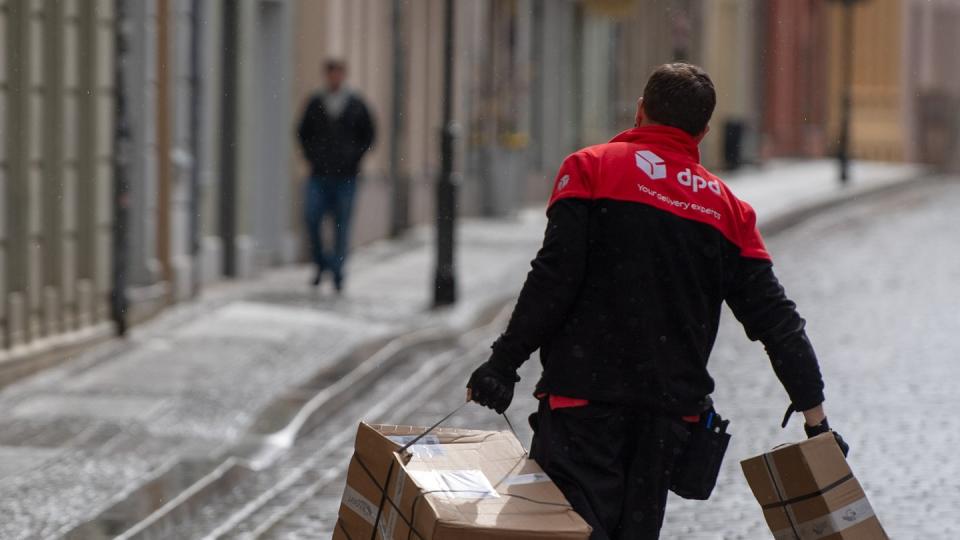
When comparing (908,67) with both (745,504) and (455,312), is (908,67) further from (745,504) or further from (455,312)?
(745,504)

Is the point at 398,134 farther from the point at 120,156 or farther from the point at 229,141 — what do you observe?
the point at 120,156

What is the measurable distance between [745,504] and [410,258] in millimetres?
11951

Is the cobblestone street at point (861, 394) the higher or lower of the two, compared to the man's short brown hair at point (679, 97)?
lower

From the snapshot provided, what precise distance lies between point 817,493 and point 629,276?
66 centimetres

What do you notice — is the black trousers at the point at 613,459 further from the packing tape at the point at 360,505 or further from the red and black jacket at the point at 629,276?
the packing tape at the point at 360,505

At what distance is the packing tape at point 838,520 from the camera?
4957 millimetres

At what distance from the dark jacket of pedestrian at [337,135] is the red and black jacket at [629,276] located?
1161 cm

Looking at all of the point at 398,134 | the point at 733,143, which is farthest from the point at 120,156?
the point at 733,143

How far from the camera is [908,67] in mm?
51250

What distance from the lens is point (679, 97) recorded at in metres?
5.09

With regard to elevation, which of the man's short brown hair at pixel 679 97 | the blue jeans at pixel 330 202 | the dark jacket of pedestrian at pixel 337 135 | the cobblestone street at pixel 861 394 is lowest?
the cobblestone street at pixel 861 394

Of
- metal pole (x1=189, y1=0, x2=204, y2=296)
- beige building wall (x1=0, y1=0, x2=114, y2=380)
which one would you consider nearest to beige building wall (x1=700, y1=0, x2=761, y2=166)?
metal pole (x1=189, y1=0, x2=204, y2=296)

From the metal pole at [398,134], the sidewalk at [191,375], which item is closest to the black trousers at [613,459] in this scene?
the sidewalk at [191,375]

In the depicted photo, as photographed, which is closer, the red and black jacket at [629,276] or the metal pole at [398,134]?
the red and black jacket at [629,276]
